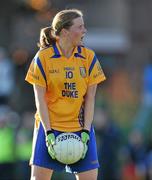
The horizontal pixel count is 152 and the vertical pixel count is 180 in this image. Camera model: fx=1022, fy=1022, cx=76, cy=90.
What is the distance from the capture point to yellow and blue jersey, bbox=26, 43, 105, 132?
991 cm

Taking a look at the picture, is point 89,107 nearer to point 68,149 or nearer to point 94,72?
point 94,72

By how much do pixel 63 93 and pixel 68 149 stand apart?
56cm

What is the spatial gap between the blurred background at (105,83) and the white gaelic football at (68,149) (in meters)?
8.14

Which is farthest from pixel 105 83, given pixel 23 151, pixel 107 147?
pixel 23 151

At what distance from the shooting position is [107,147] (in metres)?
18.1

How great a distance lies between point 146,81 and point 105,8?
544cm

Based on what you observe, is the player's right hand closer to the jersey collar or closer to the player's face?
the jersey collar

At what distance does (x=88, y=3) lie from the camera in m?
28.9

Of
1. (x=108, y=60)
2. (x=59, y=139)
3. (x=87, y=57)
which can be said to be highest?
(x=87, y=57)

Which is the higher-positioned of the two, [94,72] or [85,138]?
[94,72]

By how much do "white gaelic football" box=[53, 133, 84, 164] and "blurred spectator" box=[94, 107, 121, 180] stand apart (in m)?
8.26

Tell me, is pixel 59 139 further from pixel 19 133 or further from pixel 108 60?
pixel 108 60

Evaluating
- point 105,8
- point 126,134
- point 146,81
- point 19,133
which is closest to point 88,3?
point 105,8

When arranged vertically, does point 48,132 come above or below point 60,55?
below
